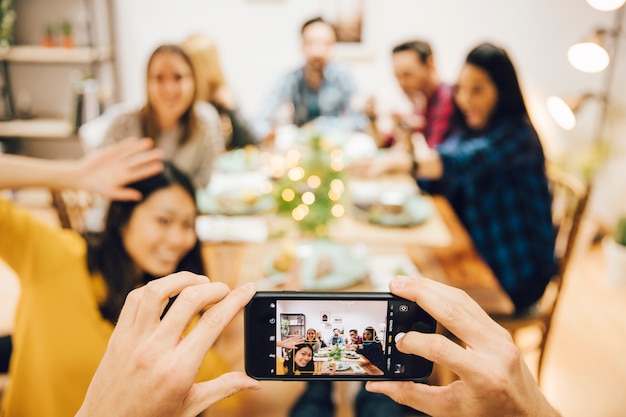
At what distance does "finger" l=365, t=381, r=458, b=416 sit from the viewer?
0.52 meters

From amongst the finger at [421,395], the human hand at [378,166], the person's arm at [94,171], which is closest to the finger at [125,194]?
the person's arm at [94,171]

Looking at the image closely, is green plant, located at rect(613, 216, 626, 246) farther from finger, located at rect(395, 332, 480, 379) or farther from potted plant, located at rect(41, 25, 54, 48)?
potted plant, located at rect(41, 25, 54, 48)

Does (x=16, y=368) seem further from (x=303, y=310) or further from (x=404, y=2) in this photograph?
(x=404, y=2)

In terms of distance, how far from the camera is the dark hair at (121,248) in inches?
40.9

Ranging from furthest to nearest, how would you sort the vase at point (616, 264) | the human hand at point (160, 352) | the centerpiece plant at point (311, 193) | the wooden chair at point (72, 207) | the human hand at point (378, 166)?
the vase at point (616, 264) → the human hand at point (378, 166) → the wooden chair at point (72, 207) → the centerpiece plant at point (311, 193) → the human hand at point (160, 352)

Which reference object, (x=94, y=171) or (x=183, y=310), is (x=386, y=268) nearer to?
(x=94, y=171)

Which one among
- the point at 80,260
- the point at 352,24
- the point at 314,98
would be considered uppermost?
the point at 352,24

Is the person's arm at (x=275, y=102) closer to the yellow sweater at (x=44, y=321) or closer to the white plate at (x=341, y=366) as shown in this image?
the yellow sweater at (x=44, y=321)

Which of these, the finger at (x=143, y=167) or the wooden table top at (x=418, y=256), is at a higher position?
the finger at (x=143, y=167)

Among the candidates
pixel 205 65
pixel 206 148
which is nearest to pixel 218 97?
pixel 205 65

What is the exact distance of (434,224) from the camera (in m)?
1.56

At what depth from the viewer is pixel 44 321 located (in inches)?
37.7

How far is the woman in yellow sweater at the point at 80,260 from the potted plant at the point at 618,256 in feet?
7.23

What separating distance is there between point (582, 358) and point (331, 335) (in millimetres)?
1869
